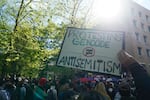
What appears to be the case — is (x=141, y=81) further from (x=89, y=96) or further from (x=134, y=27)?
(x=134, y=27)

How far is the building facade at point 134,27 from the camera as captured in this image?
4553 cm

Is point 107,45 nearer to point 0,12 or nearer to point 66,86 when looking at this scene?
point 66,86

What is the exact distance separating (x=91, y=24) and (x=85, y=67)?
801 inches

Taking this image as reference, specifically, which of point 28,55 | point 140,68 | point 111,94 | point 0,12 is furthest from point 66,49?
point 28,55

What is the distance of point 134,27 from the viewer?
156 feet

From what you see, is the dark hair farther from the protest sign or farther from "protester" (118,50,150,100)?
"protester" (118,50,150,100)

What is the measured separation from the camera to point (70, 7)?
24781mm

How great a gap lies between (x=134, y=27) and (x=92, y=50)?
4360 cm

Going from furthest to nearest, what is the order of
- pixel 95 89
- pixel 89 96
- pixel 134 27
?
1. pixel 134 27
2. pixel 95 89
3. pixel 89 96

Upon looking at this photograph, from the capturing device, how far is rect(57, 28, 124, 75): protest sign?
477 cm

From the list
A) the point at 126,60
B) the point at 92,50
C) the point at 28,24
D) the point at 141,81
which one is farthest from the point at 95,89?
the point at 28,24

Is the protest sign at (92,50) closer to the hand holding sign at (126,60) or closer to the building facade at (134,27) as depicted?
the hand holding sign at (126,60)

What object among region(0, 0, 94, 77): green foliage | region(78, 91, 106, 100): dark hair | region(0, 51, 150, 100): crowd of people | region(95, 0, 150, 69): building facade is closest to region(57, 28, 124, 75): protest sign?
region(0, 51, 150, 100): crowd of people

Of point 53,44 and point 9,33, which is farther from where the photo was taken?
point 53,44
